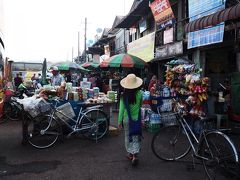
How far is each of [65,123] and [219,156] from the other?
4093mm

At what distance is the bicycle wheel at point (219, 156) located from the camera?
445cm

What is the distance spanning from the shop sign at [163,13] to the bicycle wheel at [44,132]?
9.23 metres

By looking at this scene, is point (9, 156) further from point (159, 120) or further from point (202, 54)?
point (202, 54)

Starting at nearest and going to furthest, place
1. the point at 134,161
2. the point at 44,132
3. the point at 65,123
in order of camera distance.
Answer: the point at 134,161 < the point at 44,132 < the point at 65,123

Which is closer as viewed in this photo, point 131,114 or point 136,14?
point 131,114

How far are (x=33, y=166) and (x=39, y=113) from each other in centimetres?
171

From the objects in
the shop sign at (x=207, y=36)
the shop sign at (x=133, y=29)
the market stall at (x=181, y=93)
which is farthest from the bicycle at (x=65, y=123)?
the shop sign at (x=133, y=29)

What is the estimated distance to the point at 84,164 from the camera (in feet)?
19.6

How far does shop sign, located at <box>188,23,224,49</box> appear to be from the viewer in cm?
970

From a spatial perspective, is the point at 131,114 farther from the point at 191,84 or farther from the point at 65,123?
the point at 191,84

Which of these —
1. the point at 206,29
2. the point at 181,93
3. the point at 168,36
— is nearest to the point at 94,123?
the point at 181,93

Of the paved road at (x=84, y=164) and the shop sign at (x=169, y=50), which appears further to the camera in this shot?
the shop sign at (x=169, y=50)

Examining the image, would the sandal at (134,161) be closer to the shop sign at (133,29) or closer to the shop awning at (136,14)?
the shop awning at (136,14)

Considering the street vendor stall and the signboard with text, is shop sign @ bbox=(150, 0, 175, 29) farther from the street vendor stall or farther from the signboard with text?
the street vendor stall
